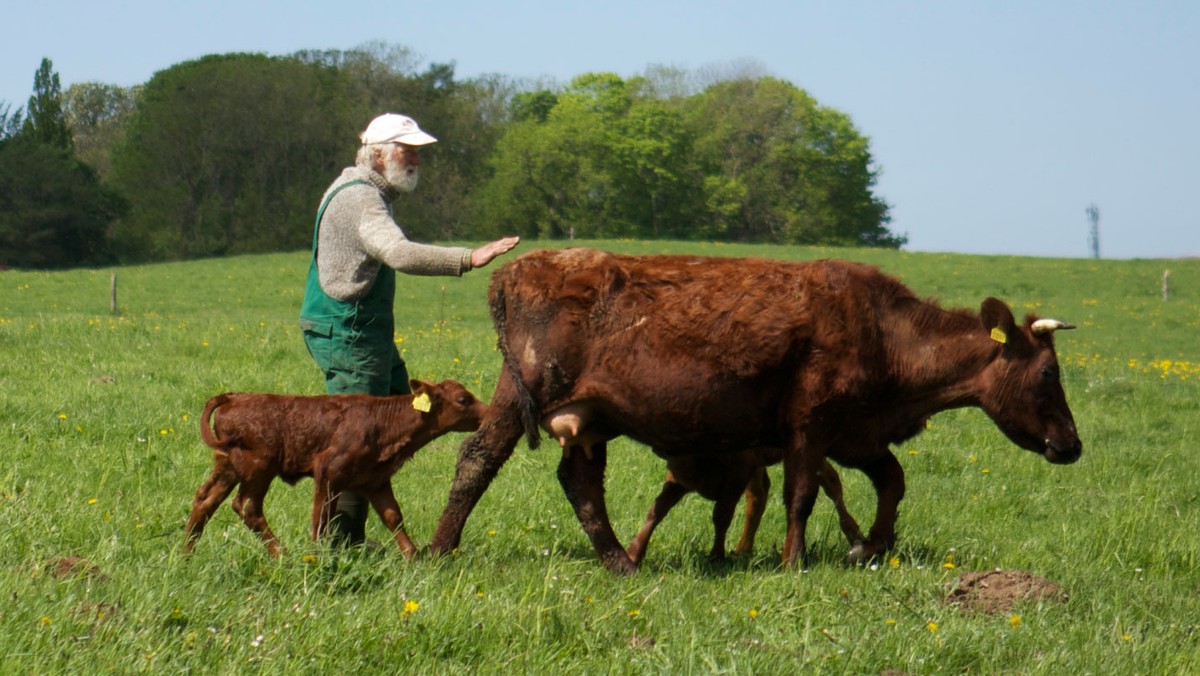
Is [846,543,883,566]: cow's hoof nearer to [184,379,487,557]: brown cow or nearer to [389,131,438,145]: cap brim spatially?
[184,379,487,557]: brown cow

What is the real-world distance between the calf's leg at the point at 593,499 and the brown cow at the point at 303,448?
95cm

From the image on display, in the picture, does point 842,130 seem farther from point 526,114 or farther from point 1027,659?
point 1027,659

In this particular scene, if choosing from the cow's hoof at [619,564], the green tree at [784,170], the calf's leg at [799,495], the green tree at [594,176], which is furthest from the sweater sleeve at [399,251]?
the green tree at [784,170]

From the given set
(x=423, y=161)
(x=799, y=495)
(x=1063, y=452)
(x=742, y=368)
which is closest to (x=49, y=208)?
(x=423, y=161)

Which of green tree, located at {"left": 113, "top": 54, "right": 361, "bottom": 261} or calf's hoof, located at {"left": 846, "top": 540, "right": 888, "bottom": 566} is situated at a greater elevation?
green tree, located at {"left": 113, "top": 54, "right": 361, "bottom": 261}

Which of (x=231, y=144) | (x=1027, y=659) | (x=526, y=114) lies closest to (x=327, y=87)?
(x=231, y=144)

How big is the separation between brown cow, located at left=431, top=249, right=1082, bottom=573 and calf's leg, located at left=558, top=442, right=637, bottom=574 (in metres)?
0.01

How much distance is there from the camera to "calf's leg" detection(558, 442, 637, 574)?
7.43 meters

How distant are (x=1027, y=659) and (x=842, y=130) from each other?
85821mm

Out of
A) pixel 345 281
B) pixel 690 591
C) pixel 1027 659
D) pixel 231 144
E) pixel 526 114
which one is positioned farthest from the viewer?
pixel 526 114

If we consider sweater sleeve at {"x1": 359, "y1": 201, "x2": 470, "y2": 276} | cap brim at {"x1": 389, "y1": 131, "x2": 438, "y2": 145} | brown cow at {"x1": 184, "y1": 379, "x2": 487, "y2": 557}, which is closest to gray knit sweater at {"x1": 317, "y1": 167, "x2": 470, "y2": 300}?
sweater sleeve at {"x1": 359, "y1": 201, "x2": 470, "y2": 276}

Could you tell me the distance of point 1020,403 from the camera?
7637 millimetres

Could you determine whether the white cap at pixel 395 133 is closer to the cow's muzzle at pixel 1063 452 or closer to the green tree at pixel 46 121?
the cow's muzzle at pixel 1063 452

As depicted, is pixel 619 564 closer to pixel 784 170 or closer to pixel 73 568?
pixel 73 568
